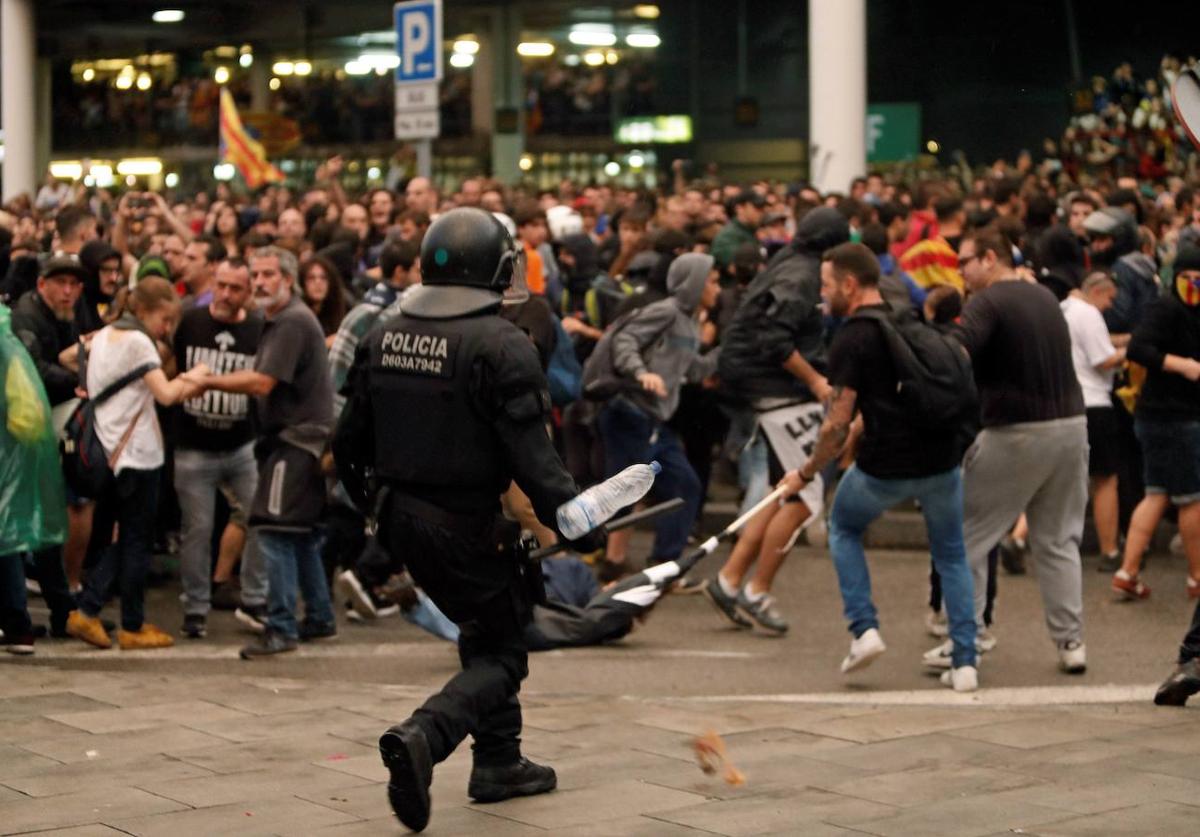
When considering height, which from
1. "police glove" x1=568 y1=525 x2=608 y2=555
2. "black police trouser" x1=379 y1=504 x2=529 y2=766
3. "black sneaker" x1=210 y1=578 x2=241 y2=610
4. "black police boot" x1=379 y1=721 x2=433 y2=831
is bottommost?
"black sneaker" x1=210 y1=578 x2=241 y2=610

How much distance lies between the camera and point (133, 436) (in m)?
9.55

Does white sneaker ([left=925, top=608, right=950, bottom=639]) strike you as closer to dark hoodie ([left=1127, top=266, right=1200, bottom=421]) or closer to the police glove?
dark hoodie ([left=1127, top=266, right=1200, bottom=421])

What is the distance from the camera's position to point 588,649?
9672 mm

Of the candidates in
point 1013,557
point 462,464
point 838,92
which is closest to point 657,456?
point 1013,557

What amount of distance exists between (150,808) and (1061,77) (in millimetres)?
25849

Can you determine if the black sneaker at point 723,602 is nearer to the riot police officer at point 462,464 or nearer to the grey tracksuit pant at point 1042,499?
the grey tracksuit pant at point 1042,499

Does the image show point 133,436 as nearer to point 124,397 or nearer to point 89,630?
point 124,397

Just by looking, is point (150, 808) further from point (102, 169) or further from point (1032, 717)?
point (102, 169)

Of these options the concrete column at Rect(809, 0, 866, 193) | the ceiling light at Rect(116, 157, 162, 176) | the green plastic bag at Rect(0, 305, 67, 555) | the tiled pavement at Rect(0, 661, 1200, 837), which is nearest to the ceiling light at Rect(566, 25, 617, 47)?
the ceiling light at Rect(116, 157, 162, 176)

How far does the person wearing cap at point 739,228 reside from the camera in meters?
13.7

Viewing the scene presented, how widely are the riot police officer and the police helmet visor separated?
227 centimetres

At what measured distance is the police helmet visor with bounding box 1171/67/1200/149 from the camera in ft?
21.8

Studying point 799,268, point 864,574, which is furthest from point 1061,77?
point 864,574

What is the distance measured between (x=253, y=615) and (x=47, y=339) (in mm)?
1792
